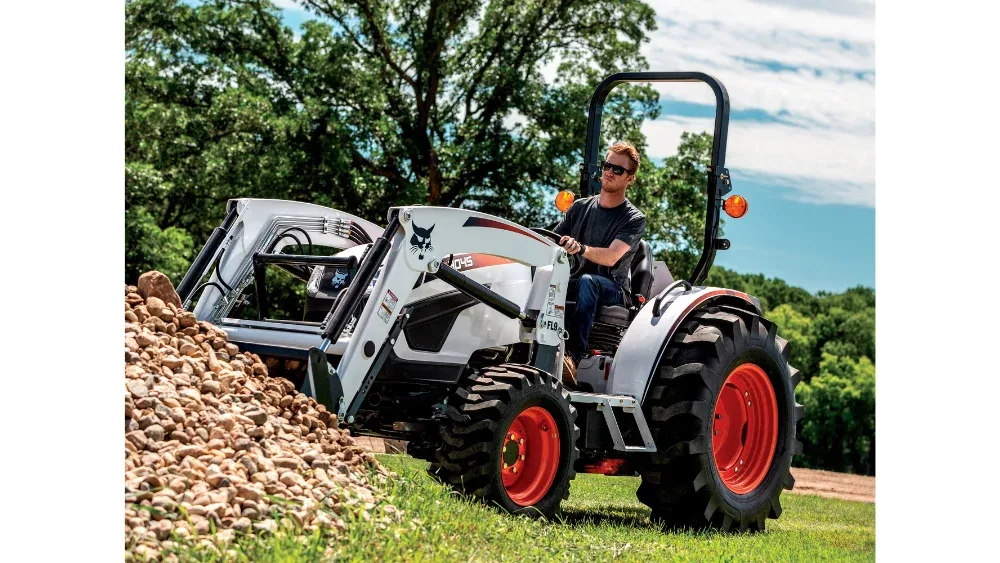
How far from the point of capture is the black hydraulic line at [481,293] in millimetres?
5203

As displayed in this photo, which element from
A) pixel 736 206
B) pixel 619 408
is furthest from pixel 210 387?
pixel 736 206

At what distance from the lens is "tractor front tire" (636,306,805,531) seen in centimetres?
589

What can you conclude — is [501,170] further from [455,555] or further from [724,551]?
[455,555]

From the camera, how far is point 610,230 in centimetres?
613

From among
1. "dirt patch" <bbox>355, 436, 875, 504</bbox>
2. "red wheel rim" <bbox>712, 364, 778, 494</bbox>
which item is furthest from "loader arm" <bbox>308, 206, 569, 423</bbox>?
"dirt patch" <bbox>355, 436, 875, 504</bbox>

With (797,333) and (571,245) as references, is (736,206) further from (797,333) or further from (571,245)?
(797,333)

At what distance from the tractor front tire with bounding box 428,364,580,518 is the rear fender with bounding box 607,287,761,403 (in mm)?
503

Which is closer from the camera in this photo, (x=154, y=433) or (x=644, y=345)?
(x=154, y=433)

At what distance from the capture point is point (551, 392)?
5.21 meters

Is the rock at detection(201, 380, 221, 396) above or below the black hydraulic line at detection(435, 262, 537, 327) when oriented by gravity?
below

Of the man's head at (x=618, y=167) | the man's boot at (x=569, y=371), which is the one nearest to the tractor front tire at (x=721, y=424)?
the man's boot at (x=569, y=371)

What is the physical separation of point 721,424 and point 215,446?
3152 millimetres

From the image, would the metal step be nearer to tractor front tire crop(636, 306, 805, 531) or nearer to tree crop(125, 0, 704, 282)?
tractor front tire crop(636, 306, 805, 531)

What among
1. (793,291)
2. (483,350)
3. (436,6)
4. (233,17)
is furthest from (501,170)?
(793,291)
